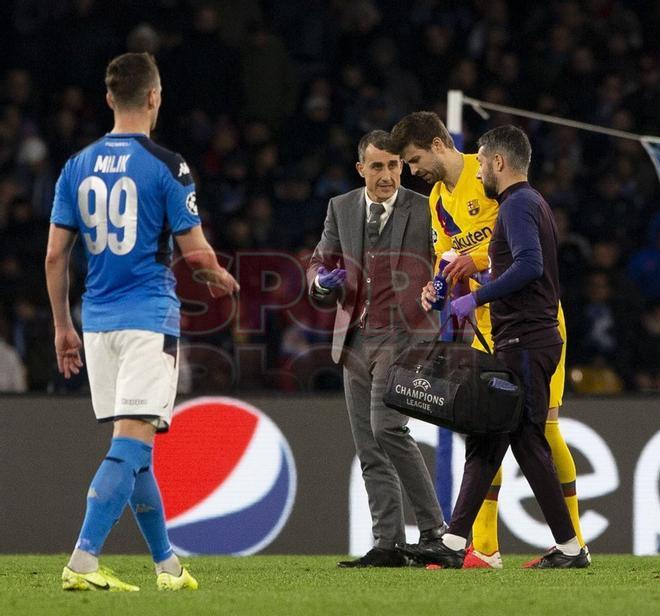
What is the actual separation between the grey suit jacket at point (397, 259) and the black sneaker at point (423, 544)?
89cm

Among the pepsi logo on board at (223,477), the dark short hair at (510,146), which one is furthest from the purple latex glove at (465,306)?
the pepsi logo on board at (223,477)

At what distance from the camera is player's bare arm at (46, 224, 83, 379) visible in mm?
5562

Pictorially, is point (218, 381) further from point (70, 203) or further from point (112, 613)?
point (112, 613)

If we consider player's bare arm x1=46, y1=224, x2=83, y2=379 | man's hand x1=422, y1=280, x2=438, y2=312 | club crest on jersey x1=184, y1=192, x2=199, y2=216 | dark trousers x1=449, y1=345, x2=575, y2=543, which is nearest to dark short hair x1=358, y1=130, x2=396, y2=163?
man's hand x1=422, y1=280, x2=438, y2=312

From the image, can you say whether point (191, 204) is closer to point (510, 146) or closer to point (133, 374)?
point (133, 374)

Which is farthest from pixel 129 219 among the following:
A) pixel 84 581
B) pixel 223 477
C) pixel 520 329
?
pixel 223 477

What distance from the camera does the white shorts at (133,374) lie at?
17.8ft

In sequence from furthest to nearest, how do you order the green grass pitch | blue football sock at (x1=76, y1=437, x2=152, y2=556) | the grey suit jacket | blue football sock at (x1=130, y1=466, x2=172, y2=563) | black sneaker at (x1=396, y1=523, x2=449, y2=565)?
the grey suit jacket
black sneaker at (x1=396, y1=523, x2=449, y2=565)
blue football sock at (x1=130, y1=466, x2=172, y2=563)
blue football sock at (x1=76, y1=437, x2=152, y2=556)
the green grass pitch

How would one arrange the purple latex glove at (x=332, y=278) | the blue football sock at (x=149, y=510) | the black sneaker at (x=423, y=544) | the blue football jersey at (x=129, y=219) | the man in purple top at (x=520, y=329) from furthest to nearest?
the purple latex glove at (x=332, y=278)
the black sneaker at (x=423, y=544)
the man in purple top at (x=520, y=329)
the blue football sock at (x=149, y=510)
the blue football jersey at (x=129, y=219)

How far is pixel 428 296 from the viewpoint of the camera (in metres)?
6.62

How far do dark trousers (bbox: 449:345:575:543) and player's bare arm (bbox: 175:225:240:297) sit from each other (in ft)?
5.01

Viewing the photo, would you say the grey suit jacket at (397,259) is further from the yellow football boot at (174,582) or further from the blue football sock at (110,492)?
the blue football sock at (110,492)

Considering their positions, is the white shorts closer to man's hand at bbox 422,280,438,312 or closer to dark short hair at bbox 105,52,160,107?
dark short hair at bbox 105,52,160,107

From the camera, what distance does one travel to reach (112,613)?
489cm
